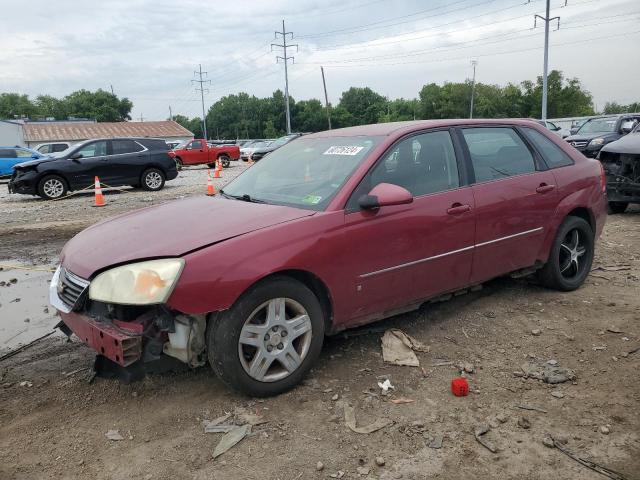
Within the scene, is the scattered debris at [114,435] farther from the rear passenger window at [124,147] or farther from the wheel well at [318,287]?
the rear passenger window at [124,147]

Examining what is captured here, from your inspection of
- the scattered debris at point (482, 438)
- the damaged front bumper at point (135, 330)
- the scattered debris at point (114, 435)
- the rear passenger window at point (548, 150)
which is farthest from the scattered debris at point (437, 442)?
the rear passenger window at point (548, 150)

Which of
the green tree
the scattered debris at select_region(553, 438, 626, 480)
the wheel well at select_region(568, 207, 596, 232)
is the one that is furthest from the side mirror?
the green tree

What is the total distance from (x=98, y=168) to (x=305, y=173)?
1282 cm

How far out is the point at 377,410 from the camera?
3.14m

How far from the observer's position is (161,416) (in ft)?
10.3

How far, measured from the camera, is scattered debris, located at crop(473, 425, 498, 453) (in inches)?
109

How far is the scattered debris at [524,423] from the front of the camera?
9.67 ft

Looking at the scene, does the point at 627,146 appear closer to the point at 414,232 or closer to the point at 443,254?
the point at 443,254

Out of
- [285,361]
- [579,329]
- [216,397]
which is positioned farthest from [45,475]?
[579,329]

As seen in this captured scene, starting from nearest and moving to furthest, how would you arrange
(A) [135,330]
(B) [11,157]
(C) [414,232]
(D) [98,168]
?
(A) [135,330] < (C) [414,232] < (D) [98,168] < (B) [11,157]

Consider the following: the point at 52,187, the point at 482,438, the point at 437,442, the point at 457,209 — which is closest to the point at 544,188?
the point at 457,209

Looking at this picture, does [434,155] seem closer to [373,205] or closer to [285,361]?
[373,205]

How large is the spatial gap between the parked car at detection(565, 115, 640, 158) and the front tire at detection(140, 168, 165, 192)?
39.4 ft

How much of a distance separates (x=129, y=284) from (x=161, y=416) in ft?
2.73
